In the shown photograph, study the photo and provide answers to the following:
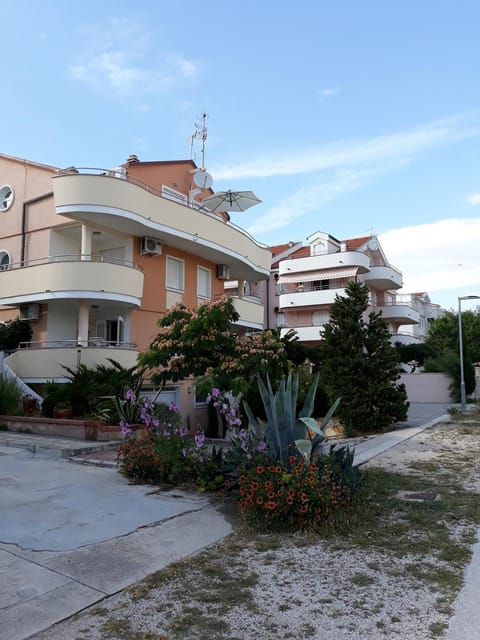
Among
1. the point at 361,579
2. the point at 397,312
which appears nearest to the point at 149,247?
the point at 361,579

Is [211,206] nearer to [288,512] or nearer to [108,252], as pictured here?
[108,252]

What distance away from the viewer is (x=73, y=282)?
55.3 ft

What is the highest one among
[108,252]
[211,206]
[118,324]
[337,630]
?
[211,206]

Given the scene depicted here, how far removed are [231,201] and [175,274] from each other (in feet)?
12.4

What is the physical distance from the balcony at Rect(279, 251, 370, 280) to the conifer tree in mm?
27345

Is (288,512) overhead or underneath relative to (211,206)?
underneath

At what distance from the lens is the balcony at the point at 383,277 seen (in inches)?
1907

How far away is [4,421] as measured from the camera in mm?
14445

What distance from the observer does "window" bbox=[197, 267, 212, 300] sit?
76.3 feet

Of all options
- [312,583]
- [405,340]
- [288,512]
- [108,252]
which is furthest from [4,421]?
[405,340]

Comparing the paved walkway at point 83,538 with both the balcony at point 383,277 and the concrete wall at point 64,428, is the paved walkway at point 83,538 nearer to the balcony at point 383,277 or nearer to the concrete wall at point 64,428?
the concrete wall at point 64,428

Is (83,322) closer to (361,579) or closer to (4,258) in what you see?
(4,258)

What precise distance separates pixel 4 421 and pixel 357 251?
3621 centimetres

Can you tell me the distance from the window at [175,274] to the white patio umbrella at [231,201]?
2.69 meters
